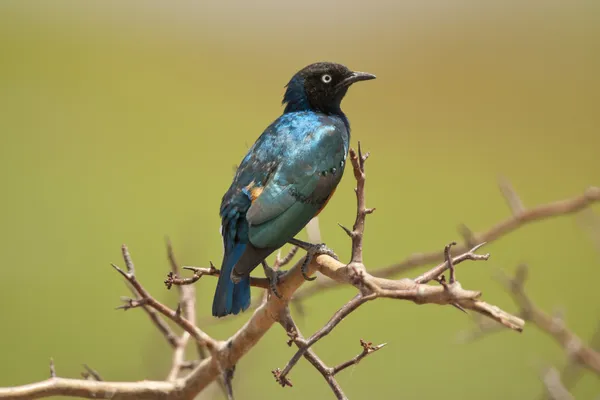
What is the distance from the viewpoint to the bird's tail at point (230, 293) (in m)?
1.94

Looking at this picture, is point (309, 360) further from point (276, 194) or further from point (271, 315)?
point (276, 194)

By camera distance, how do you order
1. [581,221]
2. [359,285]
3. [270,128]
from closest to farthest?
[359,285], [581,221], [270,128]

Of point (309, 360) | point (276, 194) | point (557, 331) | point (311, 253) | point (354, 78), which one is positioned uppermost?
point (354, 78)

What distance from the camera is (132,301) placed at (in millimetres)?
1680

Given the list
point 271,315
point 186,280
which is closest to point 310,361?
point 271,315

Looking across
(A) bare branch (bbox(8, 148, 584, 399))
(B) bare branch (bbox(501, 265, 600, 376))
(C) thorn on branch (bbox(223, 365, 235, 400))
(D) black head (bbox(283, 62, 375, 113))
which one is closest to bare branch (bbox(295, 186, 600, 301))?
(A) bare branch (bbox(8, 148, 584, 399))

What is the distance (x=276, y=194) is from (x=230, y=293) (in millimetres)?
336

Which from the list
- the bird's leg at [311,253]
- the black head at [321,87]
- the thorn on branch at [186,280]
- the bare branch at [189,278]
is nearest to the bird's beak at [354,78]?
the black head at [321,87]

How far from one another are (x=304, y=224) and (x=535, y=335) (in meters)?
4.07

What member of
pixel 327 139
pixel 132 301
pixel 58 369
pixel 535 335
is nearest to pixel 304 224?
pixel 327 139

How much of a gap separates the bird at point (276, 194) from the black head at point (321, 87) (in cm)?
7

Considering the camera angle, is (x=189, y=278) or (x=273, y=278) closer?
(x=189, y=278)

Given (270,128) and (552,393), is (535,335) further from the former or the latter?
(552,393)

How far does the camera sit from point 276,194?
2.12 meters
